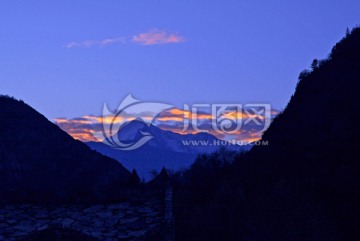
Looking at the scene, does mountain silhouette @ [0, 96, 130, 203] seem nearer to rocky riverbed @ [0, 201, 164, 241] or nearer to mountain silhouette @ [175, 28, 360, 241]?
mountain silhouette @ [175, 28, 360, 241]

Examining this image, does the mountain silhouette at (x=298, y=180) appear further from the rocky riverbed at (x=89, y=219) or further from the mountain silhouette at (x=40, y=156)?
the mountain silhouette at (x=40, y=156)

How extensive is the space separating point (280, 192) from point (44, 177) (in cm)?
3821

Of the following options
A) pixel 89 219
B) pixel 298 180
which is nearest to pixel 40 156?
pixel 298 180

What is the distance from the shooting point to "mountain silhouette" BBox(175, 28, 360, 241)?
21281mm

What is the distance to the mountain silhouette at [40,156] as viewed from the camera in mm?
55250

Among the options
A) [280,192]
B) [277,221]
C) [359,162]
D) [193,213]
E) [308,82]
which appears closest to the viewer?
[193,213]

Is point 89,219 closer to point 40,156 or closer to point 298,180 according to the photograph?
point 298,180

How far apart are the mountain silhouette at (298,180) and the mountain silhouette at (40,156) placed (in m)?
20.6

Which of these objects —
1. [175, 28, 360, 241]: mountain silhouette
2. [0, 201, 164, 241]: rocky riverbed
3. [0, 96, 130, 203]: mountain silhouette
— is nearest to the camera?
[0, 201, 164, 241]: rocky riverbed

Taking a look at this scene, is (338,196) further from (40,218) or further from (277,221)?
(40,218)

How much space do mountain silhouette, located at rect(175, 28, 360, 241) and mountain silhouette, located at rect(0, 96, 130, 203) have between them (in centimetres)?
2062

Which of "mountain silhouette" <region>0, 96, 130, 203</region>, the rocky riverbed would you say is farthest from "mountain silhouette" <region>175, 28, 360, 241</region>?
"mountain silhouette" <region>0, 96, 130, 203</region>

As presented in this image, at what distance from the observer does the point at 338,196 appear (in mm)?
27625

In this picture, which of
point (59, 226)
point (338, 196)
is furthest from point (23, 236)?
point (338, 196)
